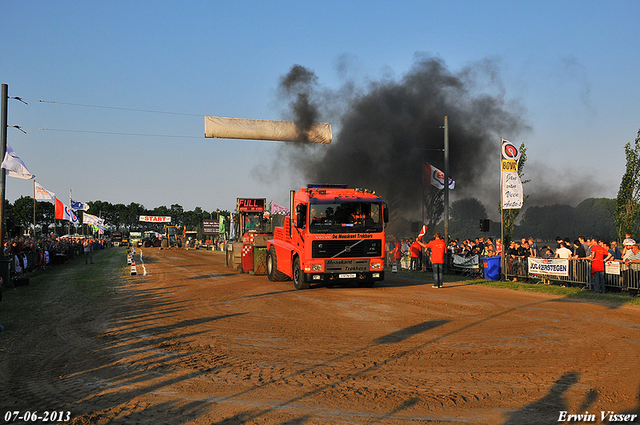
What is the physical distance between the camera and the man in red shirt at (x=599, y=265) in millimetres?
15414

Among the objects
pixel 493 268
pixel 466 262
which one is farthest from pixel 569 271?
pixel 466 262

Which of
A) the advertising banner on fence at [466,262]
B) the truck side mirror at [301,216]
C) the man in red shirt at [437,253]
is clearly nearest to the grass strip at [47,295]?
the truck side mirror at [301,216]

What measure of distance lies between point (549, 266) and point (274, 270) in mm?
10068

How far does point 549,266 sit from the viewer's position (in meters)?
18.1

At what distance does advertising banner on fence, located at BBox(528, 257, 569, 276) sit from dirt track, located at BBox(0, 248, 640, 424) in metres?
4.18

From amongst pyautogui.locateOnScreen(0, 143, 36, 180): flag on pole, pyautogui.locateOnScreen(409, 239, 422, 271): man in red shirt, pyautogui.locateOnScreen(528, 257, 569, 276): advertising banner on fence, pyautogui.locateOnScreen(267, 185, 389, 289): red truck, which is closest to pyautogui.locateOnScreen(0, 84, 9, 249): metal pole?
pyautogui.locateOnScreen(0, 143, 36, 180): flag on pole

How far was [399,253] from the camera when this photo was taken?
96.0 feet

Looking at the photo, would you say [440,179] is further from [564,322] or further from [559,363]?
[559,363]

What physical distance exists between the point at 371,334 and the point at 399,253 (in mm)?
20069

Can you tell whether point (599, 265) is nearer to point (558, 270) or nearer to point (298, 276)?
point (558, 270)

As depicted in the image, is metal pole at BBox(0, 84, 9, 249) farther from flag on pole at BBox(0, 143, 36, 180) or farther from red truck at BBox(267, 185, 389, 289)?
red truck at BBox(267, 185, 389, 289)

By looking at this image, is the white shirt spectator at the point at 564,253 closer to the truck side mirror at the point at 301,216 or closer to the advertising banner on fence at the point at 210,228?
the truck side mirror at the point at 301,216

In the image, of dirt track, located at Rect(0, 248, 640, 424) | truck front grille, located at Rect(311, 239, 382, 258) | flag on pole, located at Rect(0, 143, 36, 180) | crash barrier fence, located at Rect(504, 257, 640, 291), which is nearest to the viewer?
dirt track, located at Rect(0, 248, 640, 424)

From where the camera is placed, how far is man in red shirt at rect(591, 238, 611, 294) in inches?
607
